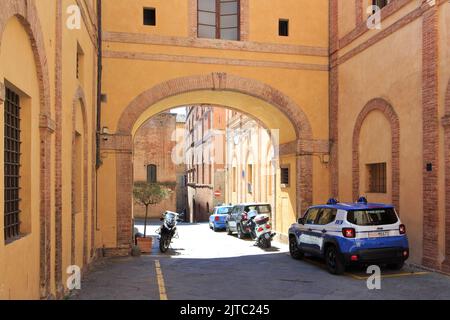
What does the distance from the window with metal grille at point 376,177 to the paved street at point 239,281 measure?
2762 millimetres

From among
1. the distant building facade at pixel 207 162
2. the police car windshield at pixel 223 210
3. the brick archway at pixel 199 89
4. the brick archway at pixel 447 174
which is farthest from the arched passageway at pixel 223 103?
the distant building facade at pixel 207 162

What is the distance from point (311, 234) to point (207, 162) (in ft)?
93.7

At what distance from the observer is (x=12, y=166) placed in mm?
6289

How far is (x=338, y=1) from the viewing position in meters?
15.3

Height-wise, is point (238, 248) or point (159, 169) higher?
point (159, 169)

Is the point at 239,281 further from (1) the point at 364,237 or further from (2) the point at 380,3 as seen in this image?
(2) the point at 380,3

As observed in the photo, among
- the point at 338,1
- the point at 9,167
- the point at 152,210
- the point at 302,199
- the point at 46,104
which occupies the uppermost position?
the point at 338,1

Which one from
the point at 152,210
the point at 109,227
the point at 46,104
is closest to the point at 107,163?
the point at 109,227

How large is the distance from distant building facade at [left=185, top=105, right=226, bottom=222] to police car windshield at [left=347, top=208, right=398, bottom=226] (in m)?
20.7

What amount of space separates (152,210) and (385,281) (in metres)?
29.9

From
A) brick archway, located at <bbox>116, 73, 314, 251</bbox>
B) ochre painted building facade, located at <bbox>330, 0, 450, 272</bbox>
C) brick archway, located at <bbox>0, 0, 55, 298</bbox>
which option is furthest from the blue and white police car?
brick archway, located at <bbox>0, 0, 55, 298</bbox>

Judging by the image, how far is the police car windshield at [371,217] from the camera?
32.4 feet

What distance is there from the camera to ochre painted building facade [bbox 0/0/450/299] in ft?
23.1

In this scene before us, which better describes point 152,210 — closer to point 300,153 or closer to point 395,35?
point 300,153
